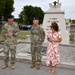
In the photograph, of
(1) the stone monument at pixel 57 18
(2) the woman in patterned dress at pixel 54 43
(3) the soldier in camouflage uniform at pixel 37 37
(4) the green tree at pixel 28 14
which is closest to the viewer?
(2) the woman in patterned dress at pixel 54 43

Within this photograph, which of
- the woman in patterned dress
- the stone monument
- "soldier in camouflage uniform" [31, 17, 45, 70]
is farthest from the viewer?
the stone monument

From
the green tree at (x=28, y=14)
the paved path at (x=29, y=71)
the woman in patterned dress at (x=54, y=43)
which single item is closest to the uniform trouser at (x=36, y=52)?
the paved path at (x=29, y=71)

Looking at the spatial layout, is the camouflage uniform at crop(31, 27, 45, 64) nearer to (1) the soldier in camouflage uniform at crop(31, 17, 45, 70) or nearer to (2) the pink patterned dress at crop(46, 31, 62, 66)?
(1) the soldier in camouflage uniform at crop(31, 17, 45, 70)

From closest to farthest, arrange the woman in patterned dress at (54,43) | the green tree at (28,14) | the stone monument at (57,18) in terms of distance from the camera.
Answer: the woman in patterned dress at (54,43) < the stone monument at (57,18) < the green tree at (28,14)

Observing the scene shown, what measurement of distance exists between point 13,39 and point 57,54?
147cm

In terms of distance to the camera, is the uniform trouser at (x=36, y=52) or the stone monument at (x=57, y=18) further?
the stone monument at (x=57, y=18)

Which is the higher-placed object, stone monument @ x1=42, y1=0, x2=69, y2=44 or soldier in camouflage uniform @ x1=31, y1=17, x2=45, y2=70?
stone monument @ x1=42, y1=0, x2=69, y2=44

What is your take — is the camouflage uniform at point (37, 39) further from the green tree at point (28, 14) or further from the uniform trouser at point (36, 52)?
the green tree at point (28, 14)

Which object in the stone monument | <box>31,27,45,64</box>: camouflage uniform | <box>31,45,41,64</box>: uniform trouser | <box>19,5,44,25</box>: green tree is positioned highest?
<box>19,5,44,25</box>: green tree

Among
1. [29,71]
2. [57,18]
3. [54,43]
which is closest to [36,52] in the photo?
[29,71]

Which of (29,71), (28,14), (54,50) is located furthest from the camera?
(28,14)

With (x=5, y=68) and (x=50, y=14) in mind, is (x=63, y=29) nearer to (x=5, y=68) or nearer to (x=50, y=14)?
(x=50, y=14)

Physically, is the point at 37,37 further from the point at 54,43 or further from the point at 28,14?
the point at 28,14

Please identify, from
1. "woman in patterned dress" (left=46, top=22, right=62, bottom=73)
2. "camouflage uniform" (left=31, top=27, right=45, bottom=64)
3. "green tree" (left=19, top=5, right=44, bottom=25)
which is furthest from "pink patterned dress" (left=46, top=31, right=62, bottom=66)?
"green tree" (left=19, top=5, right=44, bottom=25)
